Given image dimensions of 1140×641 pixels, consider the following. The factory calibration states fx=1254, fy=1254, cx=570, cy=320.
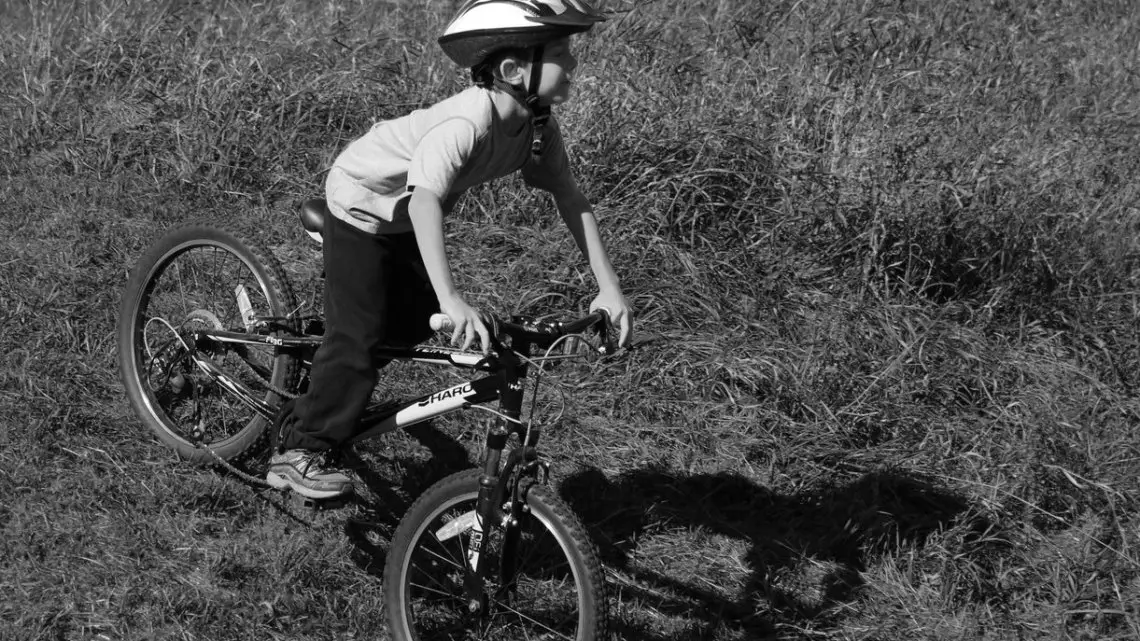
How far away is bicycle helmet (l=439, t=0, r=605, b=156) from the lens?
11.6 ft

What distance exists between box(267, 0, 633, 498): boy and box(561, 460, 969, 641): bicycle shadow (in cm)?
111

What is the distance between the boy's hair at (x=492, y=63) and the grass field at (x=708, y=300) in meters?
0.95

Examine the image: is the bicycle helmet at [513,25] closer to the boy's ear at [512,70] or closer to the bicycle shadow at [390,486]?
the boy's ear at [512,70]

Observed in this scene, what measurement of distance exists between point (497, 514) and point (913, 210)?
2.82m

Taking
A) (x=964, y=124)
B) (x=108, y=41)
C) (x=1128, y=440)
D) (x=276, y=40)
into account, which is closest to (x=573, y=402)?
(x=1128, y=440)

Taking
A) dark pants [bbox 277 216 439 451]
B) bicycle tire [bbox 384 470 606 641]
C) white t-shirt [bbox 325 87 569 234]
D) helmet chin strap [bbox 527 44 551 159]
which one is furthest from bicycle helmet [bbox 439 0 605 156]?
bicycle tire [bbox 384 470 606 641]

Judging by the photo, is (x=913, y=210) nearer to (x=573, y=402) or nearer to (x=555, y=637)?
(x=573, y=402)

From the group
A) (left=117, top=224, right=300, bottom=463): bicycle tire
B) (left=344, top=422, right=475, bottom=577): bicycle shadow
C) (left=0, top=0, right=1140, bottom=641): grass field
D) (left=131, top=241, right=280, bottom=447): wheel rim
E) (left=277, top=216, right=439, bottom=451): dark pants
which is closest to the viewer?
(left=277, top=216, right=439, bottom=451): dark pants

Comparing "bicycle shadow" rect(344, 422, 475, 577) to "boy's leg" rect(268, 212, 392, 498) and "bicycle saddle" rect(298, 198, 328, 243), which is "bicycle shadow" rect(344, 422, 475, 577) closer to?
"boy's leg" rect(268, 212, 392, 498)

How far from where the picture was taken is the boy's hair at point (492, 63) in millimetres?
3620

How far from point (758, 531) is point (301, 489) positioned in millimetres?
1775

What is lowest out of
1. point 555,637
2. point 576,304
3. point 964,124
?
point 555,637

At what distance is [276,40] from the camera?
7.02 m

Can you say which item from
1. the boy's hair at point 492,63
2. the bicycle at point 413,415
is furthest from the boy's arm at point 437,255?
the boy's hair at point 492,63
